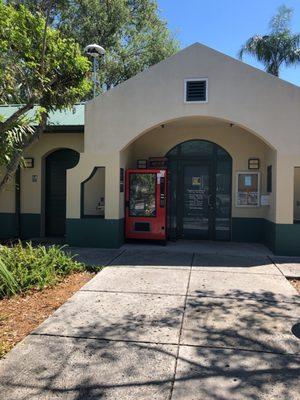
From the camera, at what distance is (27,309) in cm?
534

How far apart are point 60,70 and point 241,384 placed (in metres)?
5.81

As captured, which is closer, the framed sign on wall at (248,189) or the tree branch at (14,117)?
the tree branch at (14,117)

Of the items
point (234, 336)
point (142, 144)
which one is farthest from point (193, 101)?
point (234, 336)

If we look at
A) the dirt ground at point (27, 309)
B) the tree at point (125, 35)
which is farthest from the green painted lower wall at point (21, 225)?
the tree at point (125, 35)

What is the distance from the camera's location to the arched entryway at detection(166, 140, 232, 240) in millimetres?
10641

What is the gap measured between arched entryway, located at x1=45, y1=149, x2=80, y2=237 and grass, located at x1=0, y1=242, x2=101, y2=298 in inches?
165

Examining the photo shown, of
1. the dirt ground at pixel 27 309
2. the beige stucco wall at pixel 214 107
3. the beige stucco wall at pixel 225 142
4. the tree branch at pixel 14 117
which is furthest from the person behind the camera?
the beige stucco wall at pixel 225 142

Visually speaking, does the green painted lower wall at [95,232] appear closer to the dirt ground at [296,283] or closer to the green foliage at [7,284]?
the green foliage at [7,284]

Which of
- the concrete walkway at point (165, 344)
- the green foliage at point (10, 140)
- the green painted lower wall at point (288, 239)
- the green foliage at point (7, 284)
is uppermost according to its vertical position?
the green foliage at point (10, 140)

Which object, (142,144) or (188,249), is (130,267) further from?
(142,144)

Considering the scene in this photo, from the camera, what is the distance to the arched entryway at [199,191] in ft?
34.9

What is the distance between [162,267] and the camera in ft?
25.4

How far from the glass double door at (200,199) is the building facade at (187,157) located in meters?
0.03

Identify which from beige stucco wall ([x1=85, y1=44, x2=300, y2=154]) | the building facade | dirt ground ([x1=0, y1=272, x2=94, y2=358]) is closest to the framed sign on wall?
the building facade
